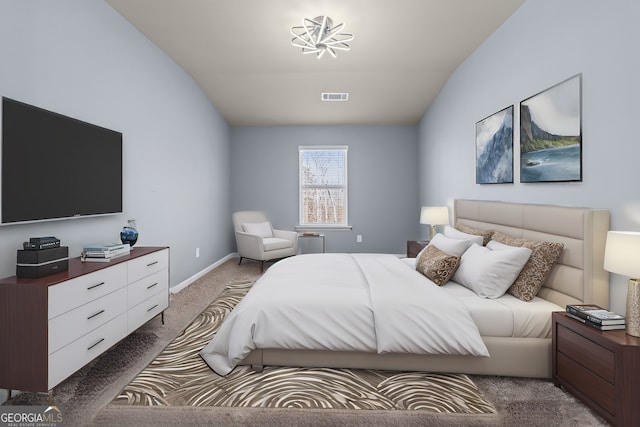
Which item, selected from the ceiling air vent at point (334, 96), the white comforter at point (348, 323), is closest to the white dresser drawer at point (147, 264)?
the white comforter at point (348, 323)

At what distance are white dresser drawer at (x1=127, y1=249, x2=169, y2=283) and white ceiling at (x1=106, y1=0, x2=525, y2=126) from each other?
2.19m

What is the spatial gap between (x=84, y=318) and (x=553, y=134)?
3.36 meters

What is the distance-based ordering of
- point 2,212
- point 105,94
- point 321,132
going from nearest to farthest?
point 2,212
point 105,94
point 321,132

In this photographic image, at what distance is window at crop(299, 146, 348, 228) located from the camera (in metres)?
6.48

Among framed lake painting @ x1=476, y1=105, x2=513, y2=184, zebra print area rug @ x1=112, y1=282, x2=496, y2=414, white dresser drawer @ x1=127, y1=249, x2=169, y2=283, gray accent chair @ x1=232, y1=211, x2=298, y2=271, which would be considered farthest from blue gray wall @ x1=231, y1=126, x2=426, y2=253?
zebra print area rug @ x1=112, y1=282, x2=496, y2=414

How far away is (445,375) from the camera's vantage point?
7.29 feet

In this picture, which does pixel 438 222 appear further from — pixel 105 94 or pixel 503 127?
pixel 105 94

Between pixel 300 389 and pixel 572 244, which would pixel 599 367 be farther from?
pixel 300 389

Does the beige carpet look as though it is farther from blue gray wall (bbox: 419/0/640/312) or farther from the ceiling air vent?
the ceiling air vent

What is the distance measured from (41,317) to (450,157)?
4461 mm

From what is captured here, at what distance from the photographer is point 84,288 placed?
2.04 m

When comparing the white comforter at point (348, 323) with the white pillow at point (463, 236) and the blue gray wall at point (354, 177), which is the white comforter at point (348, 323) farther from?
the blue gray wall at point (354, 177)

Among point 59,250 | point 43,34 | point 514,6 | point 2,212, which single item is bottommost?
point 59,250

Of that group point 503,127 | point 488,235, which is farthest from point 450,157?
point 488,235
